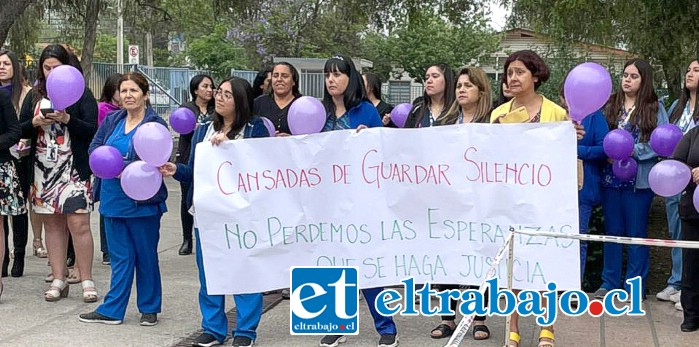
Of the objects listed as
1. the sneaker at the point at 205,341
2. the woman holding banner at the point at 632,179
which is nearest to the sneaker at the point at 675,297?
the woman holding banner at the point at 632,179

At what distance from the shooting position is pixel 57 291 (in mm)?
6859

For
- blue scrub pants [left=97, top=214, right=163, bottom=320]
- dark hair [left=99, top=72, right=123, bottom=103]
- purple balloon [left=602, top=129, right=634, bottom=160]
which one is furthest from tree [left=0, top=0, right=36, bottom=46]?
purple balloon [left=602, top=129, right=634, bottom=160]

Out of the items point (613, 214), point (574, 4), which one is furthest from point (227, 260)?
point (574, 4)

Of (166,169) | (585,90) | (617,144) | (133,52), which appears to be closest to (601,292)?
(617,144)

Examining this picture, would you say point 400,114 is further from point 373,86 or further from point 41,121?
point 41,121

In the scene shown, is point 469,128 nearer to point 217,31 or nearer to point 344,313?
point 344,313

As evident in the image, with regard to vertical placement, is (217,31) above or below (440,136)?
above

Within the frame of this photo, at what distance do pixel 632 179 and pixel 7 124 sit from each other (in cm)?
445

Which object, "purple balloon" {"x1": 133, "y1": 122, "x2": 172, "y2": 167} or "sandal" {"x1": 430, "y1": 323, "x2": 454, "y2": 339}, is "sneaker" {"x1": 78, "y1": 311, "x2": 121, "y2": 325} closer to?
"purple balloon" {"x1": 133, "y1": 122, "x2": 172, "y2": 167}

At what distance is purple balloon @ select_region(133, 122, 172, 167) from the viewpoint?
5500 millimetres

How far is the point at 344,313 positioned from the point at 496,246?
3.40 ft

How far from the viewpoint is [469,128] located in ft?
17.6

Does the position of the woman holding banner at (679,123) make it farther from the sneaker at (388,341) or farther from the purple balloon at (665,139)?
the sneaker at (388,341)

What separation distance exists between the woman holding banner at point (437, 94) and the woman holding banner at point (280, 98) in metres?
1.14
